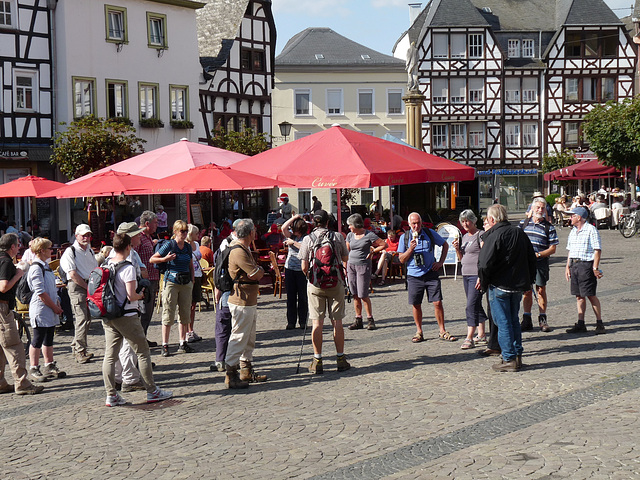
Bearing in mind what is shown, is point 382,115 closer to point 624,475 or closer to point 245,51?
point 245,51

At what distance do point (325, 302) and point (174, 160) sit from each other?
8.12 m

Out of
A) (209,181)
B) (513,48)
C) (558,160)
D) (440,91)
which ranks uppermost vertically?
(513,48)

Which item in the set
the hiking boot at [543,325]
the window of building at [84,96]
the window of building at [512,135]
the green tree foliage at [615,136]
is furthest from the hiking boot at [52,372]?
the window of building at [512,135]

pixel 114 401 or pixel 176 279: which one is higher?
pixel 176 279

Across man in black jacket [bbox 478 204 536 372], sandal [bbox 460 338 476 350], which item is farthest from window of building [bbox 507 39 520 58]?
man in black jacket [bbox 478 204 536 372]

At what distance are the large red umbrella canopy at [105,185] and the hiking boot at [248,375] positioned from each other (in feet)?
24.6

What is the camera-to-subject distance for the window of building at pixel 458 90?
53.8 metres

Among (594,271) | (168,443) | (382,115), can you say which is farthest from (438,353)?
(382,115)

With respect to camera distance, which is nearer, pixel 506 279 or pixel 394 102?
pixel 506 279

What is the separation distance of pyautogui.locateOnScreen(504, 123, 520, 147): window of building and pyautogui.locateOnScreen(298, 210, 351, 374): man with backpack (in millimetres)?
47209

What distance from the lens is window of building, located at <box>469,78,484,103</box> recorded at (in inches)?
2126

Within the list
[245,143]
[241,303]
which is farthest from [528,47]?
[241,303]

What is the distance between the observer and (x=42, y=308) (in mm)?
9547

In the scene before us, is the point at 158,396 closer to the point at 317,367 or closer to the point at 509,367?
the point at 317,367
